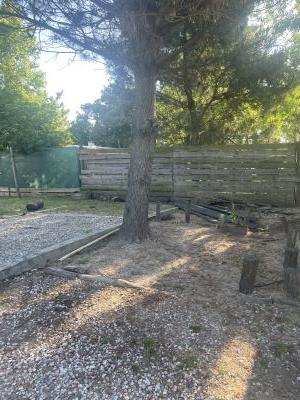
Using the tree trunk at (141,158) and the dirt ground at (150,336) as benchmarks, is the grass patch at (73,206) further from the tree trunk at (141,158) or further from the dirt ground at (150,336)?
the dirt ground at (150,336)

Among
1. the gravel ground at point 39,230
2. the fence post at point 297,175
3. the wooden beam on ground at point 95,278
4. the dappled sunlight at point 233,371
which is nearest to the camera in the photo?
the dappled sunlight at point 233,371

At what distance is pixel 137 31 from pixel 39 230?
3.64 meters

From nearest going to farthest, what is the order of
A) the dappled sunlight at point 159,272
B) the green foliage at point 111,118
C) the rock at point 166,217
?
the dappled sunlight at point 159,272 < the rock at point 166,217 < the green foliage at point 111,118

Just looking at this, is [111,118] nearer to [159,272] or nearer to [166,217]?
[166,217]

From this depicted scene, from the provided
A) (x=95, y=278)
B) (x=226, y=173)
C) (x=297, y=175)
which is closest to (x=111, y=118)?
(x=226, y=173)

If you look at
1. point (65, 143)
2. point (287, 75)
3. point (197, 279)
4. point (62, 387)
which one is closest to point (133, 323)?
point (62, 387)

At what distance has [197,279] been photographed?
3.69 m

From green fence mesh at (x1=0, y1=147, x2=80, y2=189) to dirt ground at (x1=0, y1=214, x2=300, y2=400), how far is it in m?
7.56

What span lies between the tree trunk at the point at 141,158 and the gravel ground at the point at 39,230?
0.90 meters

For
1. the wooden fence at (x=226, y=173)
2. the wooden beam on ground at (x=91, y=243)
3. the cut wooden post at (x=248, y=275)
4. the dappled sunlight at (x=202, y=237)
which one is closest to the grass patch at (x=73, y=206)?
the wooden fence at (x=226, y=173)

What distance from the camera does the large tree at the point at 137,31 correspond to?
410 centimetres

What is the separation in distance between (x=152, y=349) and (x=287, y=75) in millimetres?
8246

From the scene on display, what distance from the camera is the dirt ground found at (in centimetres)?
217

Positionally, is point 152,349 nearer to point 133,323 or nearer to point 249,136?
point 133,323
